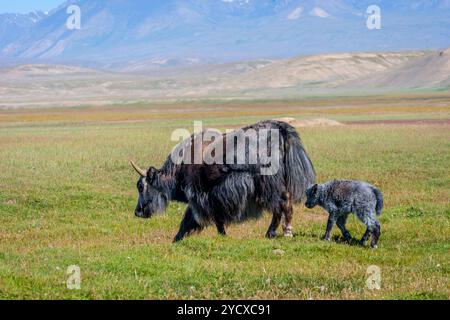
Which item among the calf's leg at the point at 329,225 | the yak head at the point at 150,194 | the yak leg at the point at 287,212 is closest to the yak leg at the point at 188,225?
the yak head at the point at 150,194

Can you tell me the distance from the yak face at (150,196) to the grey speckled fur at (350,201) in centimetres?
256

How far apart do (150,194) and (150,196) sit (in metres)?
0.03

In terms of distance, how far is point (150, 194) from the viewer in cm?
1305

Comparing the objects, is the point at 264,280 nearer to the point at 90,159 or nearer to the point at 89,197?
the point at 89,197

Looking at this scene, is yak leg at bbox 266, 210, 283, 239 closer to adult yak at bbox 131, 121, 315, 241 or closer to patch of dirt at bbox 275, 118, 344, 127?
adult yak at bbox 131, 121, 315, 241

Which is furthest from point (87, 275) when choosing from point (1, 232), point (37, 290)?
point (1, 232)

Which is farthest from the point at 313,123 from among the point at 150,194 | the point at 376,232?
the point at 376,232

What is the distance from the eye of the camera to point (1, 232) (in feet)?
48.0

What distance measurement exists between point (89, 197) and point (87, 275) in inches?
365

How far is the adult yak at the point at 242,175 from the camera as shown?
12.3 metres

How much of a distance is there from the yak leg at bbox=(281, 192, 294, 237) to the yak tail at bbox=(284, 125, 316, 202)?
14cm

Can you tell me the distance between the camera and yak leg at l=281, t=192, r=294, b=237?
12.4 meters

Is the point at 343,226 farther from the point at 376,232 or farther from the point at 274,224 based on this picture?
the point at 274,224

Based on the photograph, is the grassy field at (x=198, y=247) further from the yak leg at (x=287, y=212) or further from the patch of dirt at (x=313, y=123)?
the patch of dirt at (x=313, y=123)
